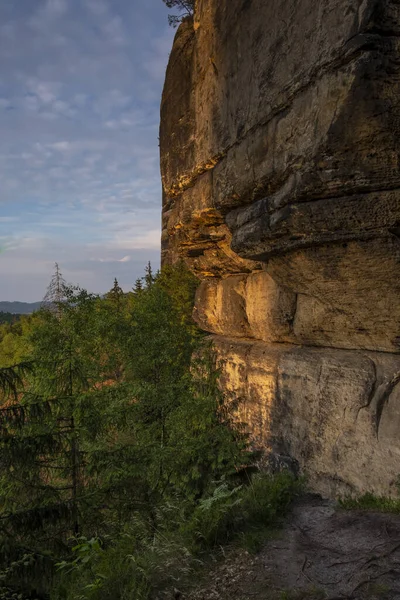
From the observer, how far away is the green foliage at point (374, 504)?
6453 millimetres

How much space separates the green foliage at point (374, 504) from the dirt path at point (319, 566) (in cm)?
34

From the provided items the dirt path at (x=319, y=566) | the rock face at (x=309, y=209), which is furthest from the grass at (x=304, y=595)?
the rock face at (x=309, y=209)

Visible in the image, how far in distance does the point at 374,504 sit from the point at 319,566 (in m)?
2.58

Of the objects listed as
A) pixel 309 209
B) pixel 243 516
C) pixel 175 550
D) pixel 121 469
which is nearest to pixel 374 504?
pixel 243 516

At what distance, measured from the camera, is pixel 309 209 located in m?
7.74

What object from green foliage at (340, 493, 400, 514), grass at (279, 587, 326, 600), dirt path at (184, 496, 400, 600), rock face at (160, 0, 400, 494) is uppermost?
rock face at (160, 0, 400, 494)

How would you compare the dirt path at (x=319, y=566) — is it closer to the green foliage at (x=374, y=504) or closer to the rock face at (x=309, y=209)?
the green foliage at (x=374, y=504)

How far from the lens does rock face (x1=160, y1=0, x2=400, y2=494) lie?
255 inches

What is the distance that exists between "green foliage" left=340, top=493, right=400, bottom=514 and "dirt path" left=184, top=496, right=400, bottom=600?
34cm

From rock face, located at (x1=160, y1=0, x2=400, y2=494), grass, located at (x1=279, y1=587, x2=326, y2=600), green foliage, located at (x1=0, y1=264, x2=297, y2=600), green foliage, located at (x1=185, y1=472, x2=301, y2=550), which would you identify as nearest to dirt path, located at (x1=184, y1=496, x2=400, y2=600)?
grass, located at (x1=279, y1=587, x2=326, y2=600)

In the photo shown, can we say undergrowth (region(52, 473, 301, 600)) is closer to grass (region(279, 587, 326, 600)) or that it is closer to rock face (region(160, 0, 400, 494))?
grass (region(279, 587, 326, 600))

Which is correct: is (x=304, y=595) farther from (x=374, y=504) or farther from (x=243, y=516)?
(x=374, y=504)

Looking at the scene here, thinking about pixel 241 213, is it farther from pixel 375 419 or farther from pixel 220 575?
pixel 220 575

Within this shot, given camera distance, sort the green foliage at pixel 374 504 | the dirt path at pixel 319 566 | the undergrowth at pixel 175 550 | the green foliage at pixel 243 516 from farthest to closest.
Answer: the green foliage at pixel 374 504, the green foliage at pixel 243 516, the undergrowth at pixel 175 550, the dirt path at pixel 319 566
